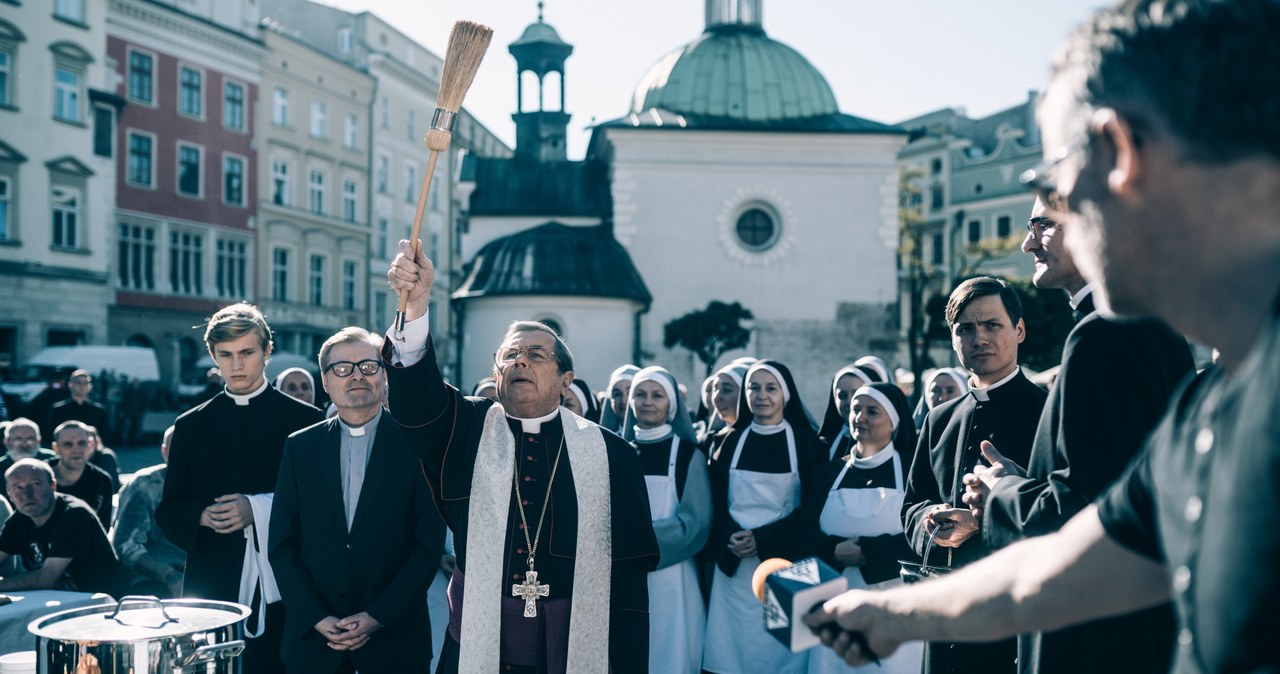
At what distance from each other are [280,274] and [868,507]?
39599 millimetres

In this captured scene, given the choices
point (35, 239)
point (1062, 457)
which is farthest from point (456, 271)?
point (1062, 457)

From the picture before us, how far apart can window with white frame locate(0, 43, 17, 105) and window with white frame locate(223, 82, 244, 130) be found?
9271 mm

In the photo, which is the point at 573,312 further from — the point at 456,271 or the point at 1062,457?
the point at 456,271

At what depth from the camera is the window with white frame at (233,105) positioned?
39.2m

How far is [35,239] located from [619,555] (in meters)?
31.4

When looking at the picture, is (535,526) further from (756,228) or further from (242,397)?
(756,228)

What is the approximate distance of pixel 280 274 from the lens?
139 feet

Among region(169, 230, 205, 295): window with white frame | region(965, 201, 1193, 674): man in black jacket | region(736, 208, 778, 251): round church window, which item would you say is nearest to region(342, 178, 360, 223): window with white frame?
region(169, 230, 205, 295): window with white frame

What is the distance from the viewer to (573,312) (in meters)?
27.8

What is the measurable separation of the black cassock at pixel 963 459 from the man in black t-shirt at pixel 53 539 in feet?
15.3

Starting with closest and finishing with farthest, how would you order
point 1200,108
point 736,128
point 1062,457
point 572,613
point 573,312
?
1. point 1200,108
2. point 1062,457
3. point 572,613
4. point 573,312
5. point 736,128

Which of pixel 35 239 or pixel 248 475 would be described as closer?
pixel 248 475

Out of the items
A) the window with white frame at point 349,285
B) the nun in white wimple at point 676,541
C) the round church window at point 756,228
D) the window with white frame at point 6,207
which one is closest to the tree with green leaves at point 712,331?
the round church window at point 756,228

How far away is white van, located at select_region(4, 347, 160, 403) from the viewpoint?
26531 mm
